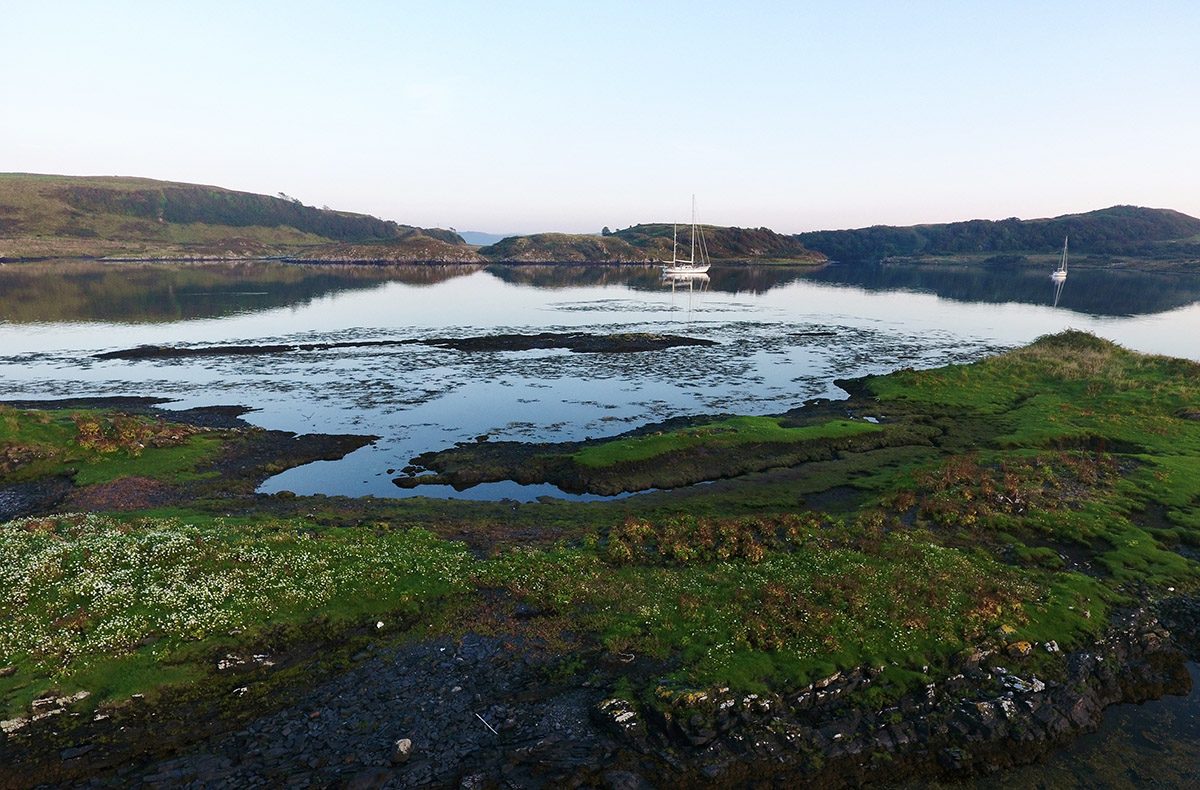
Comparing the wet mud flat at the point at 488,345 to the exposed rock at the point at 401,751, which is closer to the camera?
the exposed rock at the point at 401,751

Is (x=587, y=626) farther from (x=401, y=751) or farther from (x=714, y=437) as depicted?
(x=714, y=437)

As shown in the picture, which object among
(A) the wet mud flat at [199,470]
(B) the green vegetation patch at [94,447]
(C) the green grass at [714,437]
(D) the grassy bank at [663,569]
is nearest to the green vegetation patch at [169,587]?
(D) the grassy bank at [663,569]

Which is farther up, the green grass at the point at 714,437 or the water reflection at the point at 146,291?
the water reflection at the point at 146,291

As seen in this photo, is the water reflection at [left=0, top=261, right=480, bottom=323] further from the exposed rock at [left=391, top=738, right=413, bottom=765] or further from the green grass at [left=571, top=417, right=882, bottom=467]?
the exposed rock at [left=391, top=738, right=413, bottom=765]

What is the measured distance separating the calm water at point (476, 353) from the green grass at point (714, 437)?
5.08 metres

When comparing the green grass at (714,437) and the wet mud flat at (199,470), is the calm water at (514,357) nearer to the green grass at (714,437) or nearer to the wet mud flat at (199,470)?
the wet mud flat at (199,470)

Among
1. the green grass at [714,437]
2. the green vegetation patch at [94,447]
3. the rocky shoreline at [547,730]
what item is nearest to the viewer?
the rocky shoreline at [547,730]

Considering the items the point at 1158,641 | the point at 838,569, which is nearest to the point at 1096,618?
the point at 1158,641

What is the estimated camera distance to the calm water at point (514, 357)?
119 ft

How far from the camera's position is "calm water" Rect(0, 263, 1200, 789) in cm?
3631

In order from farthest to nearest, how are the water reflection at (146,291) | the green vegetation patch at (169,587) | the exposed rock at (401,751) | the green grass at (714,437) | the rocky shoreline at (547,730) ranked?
the water reflection at (146,291) → the green grass at (714,437) → the green vegetation patch at (169,587) → the exposed rock at (401,751) → the rocky shoreline at (547,730)

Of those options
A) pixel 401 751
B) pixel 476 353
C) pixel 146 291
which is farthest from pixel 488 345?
pixel 146 291

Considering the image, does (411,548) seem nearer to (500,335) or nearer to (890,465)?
(890,465)

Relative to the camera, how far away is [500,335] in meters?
90.4
